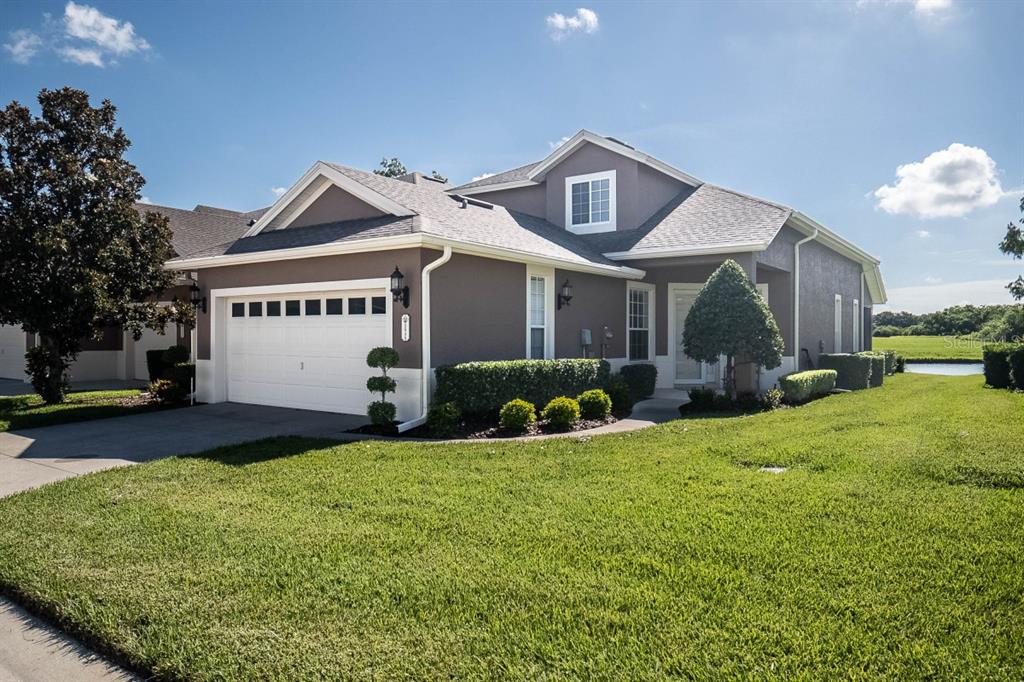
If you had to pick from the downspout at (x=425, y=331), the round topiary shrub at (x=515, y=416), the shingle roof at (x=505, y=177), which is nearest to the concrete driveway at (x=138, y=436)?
the downspout at (x=425, y=331)

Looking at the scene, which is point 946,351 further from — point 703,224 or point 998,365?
point 703,224

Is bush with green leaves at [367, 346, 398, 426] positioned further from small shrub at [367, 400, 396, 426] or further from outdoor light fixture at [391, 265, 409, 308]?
outdoor light fixture at [391, 265, 409, 308]

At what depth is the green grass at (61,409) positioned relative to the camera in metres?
10.9

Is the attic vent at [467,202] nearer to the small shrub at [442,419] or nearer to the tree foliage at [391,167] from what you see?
the small shrub at [442,419]

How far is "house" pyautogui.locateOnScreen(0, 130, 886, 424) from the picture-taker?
34.4 feet

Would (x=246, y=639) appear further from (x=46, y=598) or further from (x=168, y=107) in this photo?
(x=168, y=107)

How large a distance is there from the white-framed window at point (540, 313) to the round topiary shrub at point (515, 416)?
263 centimetres

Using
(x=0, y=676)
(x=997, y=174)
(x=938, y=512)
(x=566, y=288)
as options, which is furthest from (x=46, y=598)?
(x=997, y=174)

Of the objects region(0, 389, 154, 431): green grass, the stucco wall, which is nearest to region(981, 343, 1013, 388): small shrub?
the stucco wall

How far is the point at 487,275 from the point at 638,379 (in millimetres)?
4831

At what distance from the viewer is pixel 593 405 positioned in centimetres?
1071

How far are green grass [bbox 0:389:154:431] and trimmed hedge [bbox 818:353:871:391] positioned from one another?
15921 millimetres

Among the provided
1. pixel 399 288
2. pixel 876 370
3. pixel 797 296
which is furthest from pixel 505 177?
pixel 876 370

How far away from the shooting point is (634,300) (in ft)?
50.9
